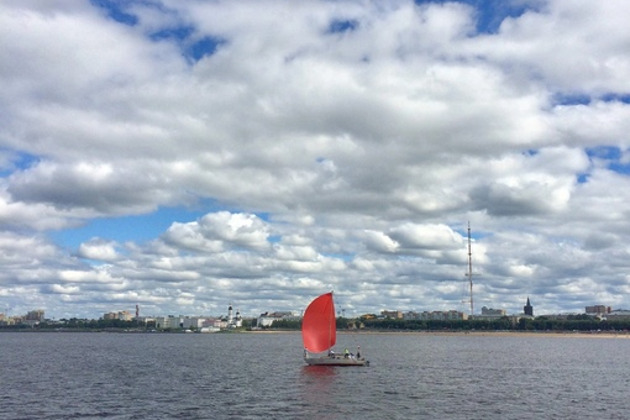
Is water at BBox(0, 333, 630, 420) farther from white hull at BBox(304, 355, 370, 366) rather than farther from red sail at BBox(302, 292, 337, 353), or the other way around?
red sail at BBox(302, 292, 337, 353)

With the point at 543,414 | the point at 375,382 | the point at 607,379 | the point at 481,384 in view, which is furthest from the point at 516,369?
the point at 543,414

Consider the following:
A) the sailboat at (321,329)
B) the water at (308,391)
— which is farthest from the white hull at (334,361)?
the water at (308,391)

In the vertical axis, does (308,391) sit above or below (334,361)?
below

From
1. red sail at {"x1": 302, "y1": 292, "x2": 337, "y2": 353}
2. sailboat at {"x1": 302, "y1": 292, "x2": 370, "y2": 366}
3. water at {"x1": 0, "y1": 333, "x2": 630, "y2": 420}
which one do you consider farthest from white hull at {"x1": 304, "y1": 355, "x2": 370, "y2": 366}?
water at {"x1": 0, "y1": 333, "x2": 630, "y2": 420}

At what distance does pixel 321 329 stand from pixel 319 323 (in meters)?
1.25

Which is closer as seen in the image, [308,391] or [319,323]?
[308,391]

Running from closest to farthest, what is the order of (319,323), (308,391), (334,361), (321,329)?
1. (308,391)
2. (319,323)
3. (321,329)
4. (334,361)

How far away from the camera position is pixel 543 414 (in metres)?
61.9

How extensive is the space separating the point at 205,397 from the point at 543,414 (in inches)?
1366

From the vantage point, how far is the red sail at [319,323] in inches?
4126

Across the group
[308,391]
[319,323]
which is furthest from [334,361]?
[308,391]

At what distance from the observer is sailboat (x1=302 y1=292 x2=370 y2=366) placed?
10488cm

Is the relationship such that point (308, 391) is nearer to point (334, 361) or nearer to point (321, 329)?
point (321, 329)

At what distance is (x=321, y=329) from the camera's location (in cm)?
10544
